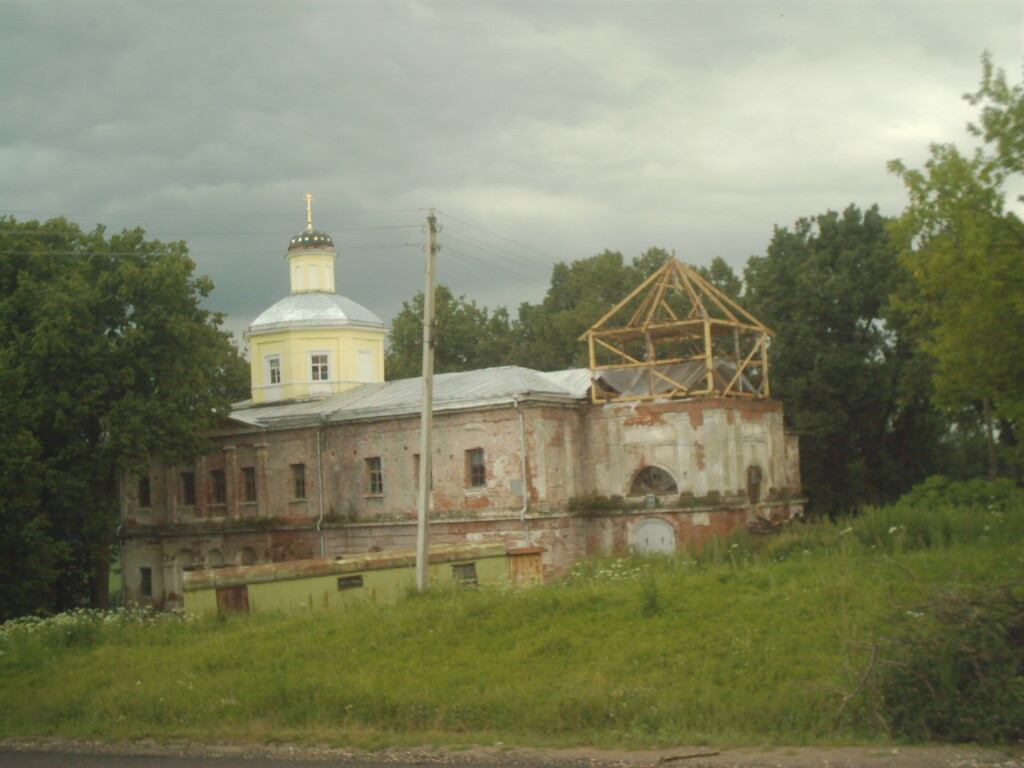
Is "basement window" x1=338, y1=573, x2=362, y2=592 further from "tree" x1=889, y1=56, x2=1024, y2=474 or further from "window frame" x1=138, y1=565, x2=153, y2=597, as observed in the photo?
"window frame" x1=138, y1=565, x2=153, y2=597

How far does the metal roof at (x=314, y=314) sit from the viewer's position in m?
44.4

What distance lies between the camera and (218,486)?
41.8 metres

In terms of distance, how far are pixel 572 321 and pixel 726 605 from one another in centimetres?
4139

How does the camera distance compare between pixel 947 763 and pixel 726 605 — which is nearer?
pixel 947 763

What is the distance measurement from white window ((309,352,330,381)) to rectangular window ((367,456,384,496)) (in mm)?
7727

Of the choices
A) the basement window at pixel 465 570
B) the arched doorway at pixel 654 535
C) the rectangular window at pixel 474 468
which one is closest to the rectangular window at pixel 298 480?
the rectangular window at pixel 474 468

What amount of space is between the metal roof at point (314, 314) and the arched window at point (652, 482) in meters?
14.9

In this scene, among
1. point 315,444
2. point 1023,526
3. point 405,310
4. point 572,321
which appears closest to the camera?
point 1023,526

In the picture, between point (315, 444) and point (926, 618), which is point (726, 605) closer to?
point (926, 618)

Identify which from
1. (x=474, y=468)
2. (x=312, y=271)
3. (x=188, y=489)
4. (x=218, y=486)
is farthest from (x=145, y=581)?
(x=474, y=468)

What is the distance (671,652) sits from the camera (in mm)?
14094

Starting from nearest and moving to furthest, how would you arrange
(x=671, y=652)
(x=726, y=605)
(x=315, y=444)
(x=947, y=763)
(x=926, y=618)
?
1. (x=947, y=763)
2. (x=926, y=618)
3. (x=671, y=652)
4. (x=726, y=605)
5. (x=315, y=444)

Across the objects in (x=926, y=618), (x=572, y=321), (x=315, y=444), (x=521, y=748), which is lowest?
(x=521, y=748)

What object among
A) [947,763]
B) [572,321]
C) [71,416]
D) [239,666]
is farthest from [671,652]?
[572,321]
